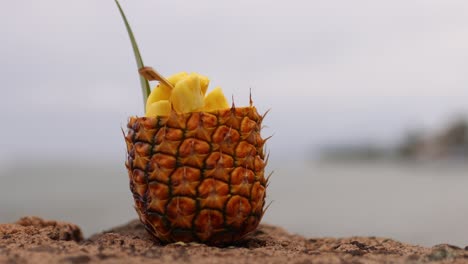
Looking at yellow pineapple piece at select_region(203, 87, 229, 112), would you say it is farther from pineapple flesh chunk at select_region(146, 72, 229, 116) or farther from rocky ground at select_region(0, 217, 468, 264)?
rocky ground at select_region(0, 217, 468, 264)

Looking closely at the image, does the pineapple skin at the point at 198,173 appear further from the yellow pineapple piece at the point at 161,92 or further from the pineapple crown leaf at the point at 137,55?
the pineapple crown leaf at the point at 137,55

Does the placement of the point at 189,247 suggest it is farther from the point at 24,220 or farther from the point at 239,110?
the point at 24,220

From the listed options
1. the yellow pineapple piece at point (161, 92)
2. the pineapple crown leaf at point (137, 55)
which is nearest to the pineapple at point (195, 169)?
the yellow pineapple piece at point (161, 92)

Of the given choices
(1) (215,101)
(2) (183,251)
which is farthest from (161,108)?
(2) (183,251)

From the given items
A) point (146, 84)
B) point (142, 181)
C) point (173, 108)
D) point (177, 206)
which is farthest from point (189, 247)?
point (146, 84)

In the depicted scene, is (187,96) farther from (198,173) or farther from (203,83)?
(198,173)

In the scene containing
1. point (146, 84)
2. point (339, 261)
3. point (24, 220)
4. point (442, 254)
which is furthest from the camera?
point (24, 220)
